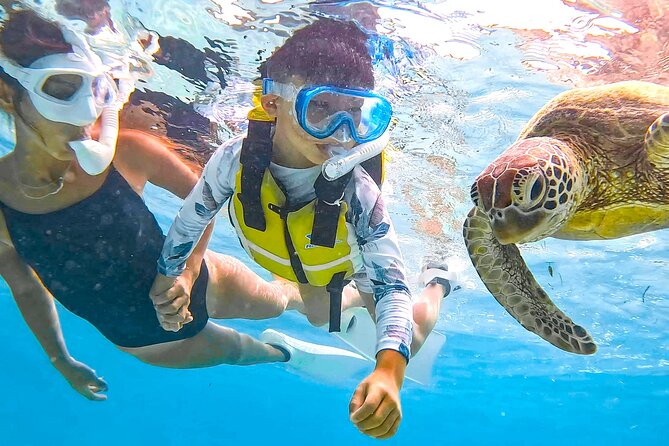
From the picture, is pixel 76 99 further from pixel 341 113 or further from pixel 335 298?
pixel 335 298

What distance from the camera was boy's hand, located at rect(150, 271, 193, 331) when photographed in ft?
12.9

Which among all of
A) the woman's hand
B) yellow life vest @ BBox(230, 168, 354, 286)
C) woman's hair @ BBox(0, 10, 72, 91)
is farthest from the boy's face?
the woman's hand

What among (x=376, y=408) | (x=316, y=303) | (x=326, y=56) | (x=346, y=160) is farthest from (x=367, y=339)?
(x=376, y=408)

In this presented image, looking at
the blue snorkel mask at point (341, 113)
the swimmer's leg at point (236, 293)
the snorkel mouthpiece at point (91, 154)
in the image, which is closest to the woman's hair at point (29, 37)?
the snorkel mouthpiece at point (91, 154)

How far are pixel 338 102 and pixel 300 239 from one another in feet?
4.09

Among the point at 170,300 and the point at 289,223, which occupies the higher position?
the point at 289,223

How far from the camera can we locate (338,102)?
11.9 feet

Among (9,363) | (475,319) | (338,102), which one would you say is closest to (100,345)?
(9,363)

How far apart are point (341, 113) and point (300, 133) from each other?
42cm

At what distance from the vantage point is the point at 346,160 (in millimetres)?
3371

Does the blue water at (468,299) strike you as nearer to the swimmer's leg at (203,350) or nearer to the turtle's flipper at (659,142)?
the turtle's flipper at (659,142)

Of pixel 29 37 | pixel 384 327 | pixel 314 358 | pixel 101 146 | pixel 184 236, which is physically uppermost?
pixel 29 37

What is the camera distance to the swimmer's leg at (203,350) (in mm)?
5355

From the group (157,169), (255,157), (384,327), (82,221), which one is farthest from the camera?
(157,169)
